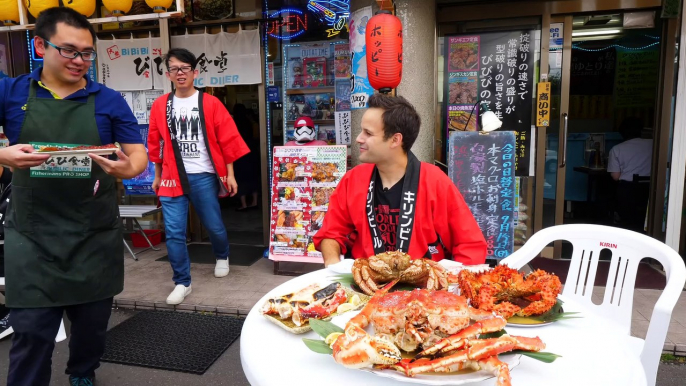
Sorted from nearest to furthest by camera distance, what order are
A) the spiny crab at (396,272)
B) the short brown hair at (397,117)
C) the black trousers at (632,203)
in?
the spiny crab at (396,272) → the short brown hair at (397,117) → the black trousers at (632,203)

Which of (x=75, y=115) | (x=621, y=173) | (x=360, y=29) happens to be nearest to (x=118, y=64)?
(x=360, y=29)

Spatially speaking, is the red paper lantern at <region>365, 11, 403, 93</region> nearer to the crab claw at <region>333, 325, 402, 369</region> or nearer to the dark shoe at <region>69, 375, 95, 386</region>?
the dark shoe at <region>69, 375, 95, 386</region>

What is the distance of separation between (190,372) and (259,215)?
5.68 meters

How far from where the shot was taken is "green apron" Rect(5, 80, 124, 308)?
Result: 264 centimetres

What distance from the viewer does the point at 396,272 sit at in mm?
2020

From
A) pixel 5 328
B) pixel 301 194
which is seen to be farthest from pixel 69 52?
pixel 301 194

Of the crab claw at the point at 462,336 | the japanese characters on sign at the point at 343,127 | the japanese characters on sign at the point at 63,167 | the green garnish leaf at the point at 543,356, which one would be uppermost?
the japanese characters on sign at the point at 343,127

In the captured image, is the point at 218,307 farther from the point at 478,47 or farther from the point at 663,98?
the point at 663,98

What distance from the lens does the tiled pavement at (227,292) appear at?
4172 millimetres

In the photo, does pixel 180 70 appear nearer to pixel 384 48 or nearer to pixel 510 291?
pixel 384 48

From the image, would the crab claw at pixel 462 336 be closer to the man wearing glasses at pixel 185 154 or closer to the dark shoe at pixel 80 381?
the dark shoe at pixel 80 381

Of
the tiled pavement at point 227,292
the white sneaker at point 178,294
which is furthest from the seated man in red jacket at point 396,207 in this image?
the white sneaker at point 178,294

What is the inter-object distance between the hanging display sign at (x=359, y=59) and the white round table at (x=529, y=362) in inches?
162

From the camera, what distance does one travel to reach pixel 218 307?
185 inches
